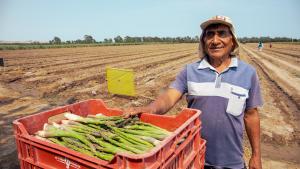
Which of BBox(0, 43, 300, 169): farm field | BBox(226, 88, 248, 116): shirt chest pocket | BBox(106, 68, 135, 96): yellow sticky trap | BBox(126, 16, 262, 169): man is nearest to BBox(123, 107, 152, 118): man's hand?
BBox(126, 16, 262, 169): man

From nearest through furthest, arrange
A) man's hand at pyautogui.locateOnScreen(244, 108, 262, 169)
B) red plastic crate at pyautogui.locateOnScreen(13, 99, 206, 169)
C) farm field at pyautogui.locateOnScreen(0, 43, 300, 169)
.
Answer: red plastic crate at pyautogui.locateOnScreen(13, 99, 206, 169), man's hand at pyautogui.locateOnScreen(244, 108, 262, 169), farm field at pyautogui.locateOnScreen(0, 43, 300, 169)

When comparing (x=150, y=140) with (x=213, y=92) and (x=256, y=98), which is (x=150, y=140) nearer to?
(x=213, y=92)

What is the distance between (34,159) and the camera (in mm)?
2154

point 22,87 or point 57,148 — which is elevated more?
point 57,148

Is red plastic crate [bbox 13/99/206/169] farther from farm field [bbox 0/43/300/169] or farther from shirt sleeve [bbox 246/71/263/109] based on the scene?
farm field [bbox 0/43/300/169]

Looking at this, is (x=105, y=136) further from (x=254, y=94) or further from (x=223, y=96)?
(x=254, y=94)

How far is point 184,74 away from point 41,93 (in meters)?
9.43

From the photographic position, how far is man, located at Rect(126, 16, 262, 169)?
2.58m

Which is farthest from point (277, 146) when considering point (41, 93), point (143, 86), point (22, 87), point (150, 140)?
point (22, 87)

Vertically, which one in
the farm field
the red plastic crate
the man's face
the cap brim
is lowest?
the farm field

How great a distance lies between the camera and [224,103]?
2.57m

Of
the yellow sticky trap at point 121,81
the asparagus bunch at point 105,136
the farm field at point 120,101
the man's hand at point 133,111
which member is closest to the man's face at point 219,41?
the man's hand at point 133,111

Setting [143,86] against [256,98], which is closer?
[256,98]

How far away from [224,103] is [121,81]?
7.05m
